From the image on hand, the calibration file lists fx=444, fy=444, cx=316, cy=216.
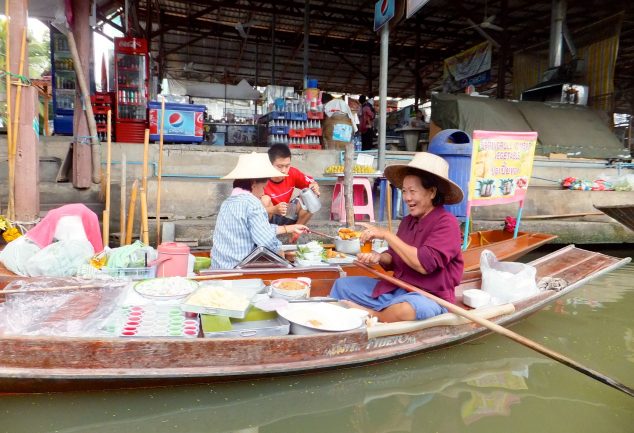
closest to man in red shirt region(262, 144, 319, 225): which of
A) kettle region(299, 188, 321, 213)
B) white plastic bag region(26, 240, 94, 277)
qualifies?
kettle region(299, 188, 321, 213)

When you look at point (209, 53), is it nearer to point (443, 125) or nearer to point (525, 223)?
point (443, 125)

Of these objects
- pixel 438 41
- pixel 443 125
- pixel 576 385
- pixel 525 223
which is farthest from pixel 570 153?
pixel 576 385

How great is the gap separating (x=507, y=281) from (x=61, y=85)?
32.5 feet

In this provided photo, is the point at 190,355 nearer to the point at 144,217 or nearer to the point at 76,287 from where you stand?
the point at 76,287

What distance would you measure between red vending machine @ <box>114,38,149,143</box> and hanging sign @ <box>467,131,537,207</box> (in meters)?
7.05

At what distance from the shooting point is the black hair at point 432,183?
3164 mm

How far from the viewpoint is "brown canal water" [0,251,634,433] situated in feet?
8.65

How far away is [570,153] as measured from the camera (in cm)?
1063

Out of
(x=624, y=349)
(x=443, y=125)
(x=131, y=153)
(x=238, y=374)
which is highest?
(x=443, y=125)

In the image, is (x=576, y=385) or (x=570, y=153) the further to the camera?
(x=570, y=153)

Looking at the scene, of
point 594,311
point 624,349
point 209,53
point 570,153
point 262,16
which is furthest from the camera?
point 209,53

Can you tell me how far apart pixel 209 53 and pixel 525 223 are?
12981 millimetres

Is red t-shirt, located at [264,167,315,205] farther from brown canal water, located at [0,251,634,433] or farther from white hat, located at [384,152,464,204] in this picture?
brown canal water, located at [0,251,634,433]

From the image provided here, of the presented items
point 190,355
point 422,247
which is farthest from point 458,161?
point 190,355
